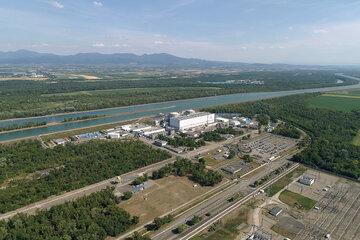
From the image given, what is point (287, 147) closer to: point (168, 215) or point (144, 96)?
point (168, 215)

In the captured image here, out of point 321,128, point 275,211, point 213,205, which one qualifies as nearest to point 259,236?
point 275,211

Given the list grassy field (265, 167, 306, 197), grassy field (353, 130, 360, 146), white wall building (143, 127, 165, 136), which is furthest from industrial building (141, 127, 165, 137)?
grassy field (353, 130, 360, 146)

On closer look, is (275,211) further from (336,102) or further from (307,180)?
(336,102)

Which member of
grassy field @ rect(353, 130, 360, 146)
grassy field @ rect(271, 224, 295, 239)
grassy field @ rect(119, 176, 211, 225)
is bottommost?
grassy field @ rect(271, 224, 295, 239)

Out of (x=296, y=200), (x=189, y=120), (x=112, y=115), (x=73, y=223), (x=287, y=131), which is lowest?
(x=112, y=115)

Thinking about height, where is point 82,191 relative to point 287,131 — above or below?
below

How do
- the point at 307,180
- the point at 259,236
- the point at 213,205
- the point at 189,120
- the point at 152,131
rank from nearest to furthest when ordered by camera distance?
the point at 259,236
the point at 213,205
the point at 307,180
the point at 152,131
the point at 189,120

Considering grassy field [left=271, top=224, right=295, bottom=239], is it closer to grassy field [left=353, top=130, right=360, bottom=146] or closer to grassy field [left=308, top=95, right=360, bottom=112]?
grassy field [left=353, top=130, right=360, bottom=146]
